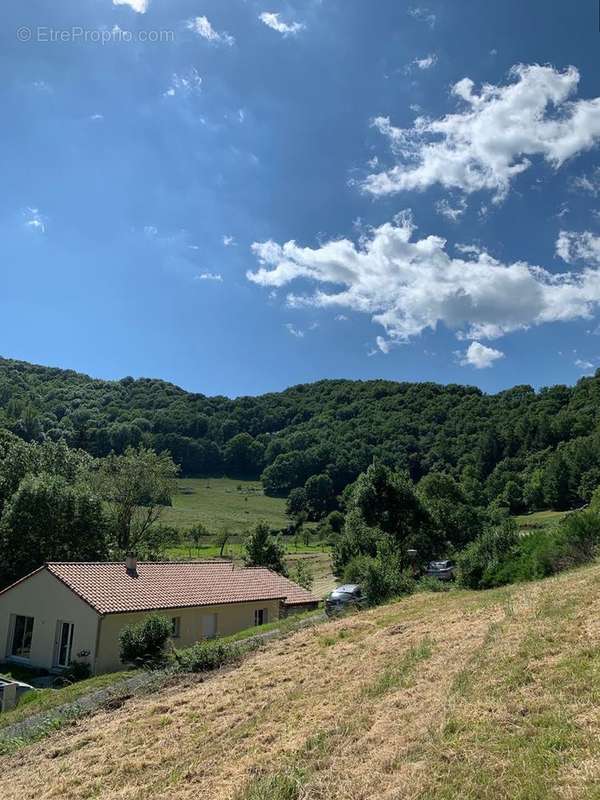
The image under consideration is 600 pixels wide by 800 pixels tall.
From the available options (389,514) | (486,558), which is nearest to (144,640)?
(486,558)

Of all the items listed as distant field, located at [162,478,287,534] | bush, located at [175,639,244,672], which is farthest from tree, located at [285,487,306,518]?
bush, located at [175,639,244,672]

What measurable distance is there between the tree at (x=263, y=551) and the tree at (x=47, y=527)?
10930 mm

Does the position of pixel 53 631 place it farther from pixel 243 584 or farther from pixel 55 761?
pixel 55 761

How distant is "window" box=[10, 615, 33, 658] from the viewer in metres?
26.8

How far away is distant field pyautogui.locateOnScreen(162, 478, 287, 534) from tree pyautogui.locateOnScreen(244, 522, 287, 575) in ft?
116

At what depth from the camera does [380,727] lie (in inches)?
307

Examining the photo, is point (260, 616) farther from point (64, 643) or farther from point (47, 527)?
point (47, 527)

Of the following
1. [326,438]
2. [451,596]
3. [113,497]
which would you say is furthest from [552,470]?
[451,596]

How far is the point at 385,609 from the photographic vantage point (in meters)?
21.2

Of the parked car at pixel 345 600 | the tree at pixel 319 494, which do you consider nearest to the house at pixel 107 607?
the parked car at pixel 345 600

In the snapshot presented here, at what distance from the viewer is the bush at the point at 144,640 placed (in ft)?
72.7

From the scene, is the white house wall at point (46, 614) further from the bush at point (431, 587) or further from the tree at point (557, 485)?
the tree at point (557, 485)

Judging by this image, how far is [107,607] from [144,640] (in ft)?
8.70

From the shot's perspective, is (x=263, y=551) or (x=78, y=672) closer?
(x=78, y=672)
